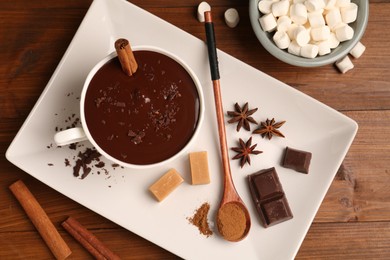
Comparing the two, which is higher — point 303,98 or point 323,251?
point 303,98

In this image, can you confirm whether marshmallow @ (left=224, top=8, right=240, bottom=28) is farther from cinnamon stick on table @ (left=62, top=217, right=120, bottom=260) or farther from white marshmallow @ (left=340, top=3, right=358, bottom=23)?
cinnamon stick on table @ (left=62, top=217, right=120, bottom=260)

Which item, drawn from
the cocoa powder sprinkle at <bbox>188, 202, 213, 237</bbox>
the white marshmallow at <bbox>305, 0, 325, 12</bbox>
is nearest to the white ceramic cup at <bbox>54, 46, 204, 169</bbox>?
the cocoa powder sprinkle at <bbox>188, 202, 213, 237</bbox>

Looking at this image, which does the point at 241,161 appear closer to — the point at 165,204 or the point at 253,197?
the point at 253,197

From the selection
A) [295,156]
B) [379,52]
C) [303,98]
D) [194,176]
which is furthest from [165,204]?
[379,52]

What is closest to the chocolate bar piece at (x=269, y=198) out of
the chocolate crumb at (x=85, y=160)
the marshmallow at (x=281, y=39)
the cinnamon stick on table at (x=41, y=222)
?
the marshmallow at (x=281, y=39)

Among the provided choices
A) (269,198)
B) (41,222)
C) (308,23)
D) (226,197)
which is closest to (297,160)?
(269,198)

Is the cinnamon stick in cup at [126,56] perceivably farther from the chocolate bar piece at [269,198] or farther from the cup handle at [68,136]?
the chocolate bar piece at [269,198]

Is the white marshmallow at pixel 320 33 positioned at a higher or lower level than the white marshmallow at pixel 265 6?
lower
